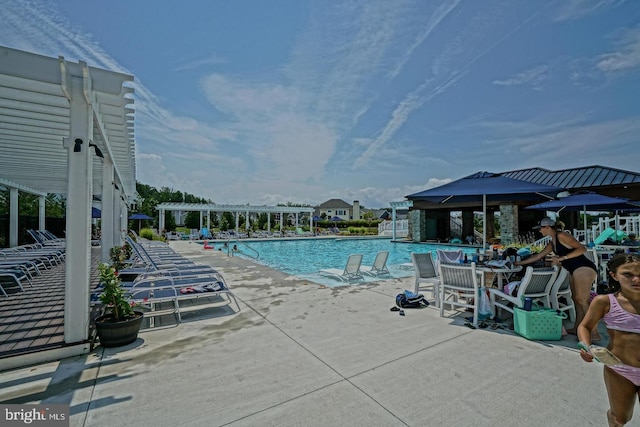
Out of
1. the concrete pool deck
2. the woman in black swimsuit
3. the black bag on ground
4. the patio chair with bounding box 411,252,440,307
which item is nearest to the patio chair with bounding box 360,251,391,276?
the patio chair with bounding box 411,252,440,307

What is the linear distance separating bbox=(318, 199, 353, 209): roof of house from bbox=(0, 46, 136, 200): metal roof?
48382 millimetres

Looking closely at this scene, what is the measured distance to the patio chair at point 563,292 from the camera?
4.02 m

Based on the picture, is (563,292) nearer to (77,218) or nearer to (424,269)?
(424,269)

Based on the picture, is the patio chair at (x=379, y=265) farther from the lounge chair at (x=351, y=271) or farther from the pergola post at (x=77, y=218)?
the pergola post at (x=77, y=218)

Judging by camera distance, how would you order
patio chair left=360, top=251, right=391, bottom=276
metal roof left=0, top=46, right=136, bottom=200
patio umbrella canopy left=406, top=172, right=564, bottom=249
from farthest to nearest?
patio chair left=360, top=251, right=391, bottom=276 < patio umbrella canopy left=406, top=172, right=564, bottom=249 < metal roof left=0, top=46, right=136, bottom=200

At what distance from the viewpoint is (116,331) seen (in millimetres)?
3430

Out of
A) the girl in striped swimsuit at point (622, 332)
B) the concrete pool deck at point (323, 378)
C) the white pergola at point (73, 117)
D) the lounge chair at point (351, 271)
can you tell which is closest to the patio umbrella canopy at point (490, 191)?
the concrete pool deck at point (323, 378)

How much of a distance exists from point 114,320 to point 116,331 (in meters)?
0.19

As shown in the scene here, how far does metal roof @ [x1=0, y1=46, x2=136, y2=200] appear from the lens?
122 inches

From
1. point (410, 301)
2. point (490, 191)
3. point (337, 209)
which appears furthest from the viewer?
point (337, 209)

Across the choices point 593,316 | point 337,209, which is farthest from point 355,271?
point 337,209

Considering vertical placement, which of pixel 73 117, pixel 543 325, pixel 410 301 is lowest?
pixel 410 301

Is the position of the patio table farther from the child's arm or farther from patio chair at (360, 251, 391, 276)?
patio chair at (360, 251, 391, 276)

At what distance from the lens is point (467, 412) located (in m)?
2.22
